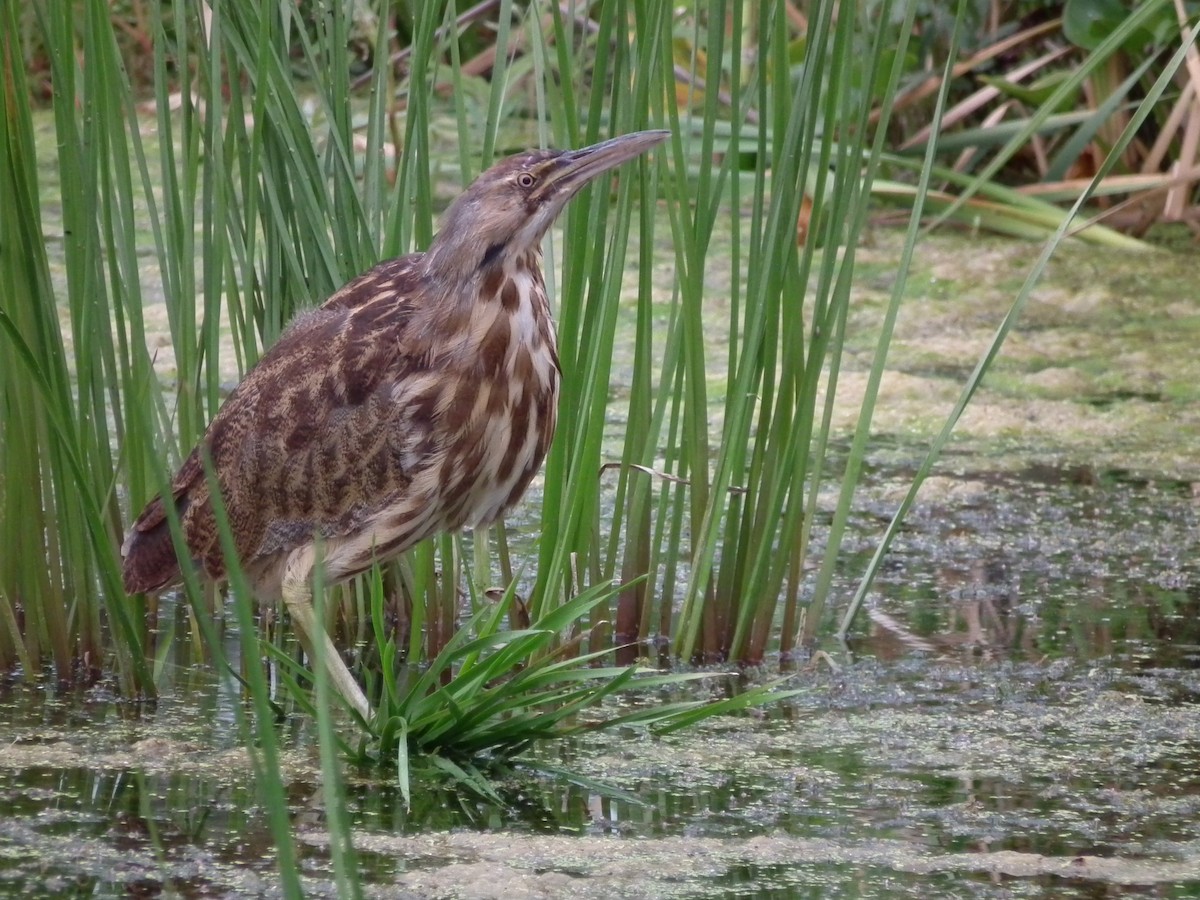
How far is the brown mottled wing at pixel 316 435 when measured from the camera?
227 centimetres

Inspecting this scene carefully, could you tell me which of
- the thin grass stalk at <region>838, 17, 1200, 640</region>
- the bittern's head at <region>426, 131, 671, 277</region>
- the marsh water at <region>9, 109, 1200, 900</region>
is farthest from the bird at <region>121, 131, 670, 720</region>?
the thin grass stalk at <region>838, 17, 1200, 640</region>

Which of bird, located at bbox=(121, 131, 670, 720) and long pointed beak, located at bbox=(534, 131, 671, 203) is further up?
long pointed beak, located at bbox=(534, 131, 671, 203)

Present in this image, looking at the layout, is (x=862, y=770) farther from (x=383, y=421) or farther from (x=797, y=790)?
(x=383, y=421)

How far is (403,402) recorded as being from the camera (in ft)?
7.47

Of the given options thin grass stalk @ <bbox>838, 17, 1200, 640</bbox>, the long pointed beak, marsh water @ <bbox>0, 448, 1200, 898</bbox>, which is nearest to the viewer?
marsh water @ <bbox>0, 448, 1200, 898</bbox>

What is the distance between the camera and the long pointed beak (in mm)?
2195

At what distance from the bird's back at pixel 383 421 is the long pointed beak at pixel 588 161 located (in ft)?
0.40

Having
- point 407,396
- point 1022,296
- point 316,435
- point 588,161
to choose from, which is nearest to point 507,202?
point 588,161

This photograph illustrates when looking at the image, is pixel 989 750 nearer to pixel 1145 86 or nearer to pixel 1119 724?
→ pixel 1119 724

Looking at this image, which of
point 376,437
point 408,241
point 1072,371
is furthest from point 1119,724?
point 1072,371

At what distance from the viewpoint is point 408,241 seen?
2633 mm

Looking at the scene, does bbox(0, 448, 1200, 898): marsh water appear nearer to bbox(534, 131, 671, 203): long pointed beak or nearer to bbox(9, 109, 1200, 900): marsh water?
bbox(9, 109, 1200, 900): marsh water

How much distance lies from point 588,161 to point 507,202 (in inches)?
4.6

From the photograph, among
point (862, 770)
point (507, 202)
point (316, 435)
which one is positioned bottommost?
point (862, 770)
